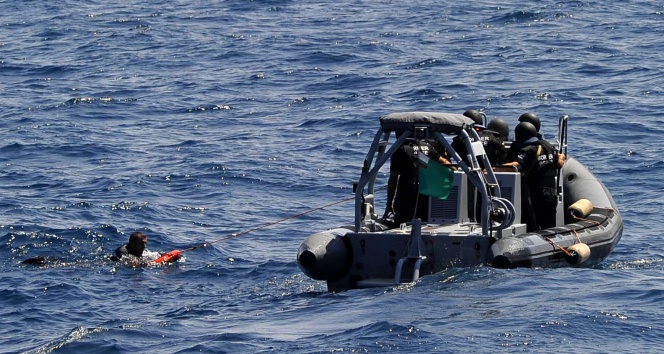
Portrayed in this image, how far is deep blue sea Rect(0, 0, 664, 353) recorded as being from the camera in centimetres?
1309

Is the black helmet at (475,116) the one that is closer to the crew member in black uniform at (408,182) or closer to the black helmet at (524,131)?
the black helmet at (524,131)

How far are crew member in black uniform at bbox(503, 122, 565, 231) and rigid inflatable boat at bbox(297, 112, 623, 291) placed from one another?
0.37 metres

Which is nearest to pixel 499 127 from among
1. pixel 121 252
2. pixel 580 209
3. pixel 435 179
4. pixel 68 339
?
pixel 580 209

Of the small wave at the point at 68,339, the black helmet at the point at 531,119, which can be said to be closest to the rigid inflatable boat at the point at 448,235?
the black helmet at the point at 531,119

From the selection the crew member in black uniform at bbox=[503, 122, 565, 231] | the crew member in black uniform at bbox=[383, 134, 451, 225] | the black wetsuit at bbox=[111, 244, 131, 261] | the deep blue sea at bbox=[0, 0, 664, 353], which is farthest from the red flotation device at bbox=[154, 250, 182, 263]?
the crew member in black uniform at bbox=[503, 122, 565, 231]

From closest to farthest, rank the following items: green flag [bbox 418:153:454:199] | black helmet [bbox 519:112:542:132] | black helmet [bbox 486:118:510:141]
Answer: green flag [bbox 418:153:454:199]
black helmet [bbox 519:112:542:132]
black helmet [bbox 486:118:510:141]

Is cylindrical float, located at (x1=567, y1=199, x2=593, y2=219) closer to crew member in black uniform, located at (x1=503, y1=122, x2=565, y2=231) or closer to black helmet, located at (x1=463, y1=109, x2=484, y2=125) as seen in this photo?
crew member in black uniform, located at (x1=503, y1=122, x2=565, y2=231)

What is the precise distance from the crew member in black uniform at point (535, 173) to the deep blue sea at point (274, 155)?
95cm

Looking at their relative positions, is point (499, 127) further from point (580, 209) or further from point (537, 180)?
point (580, 209)

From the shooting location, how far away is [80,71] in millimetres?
32688

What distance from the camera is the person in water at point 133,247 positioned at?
1756cm

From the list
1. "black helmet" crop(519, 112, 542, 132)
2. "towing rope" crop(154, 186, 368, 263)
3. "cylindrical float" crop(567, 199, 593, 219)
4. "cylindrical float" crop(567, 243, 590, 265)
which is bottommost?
"towing rope" crop(154, 186, 368, 263)

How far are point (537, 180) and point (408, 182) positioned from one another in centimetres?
161

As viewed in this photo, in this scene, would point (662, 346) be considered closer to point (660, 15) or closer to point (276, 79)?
point (276, 79)
